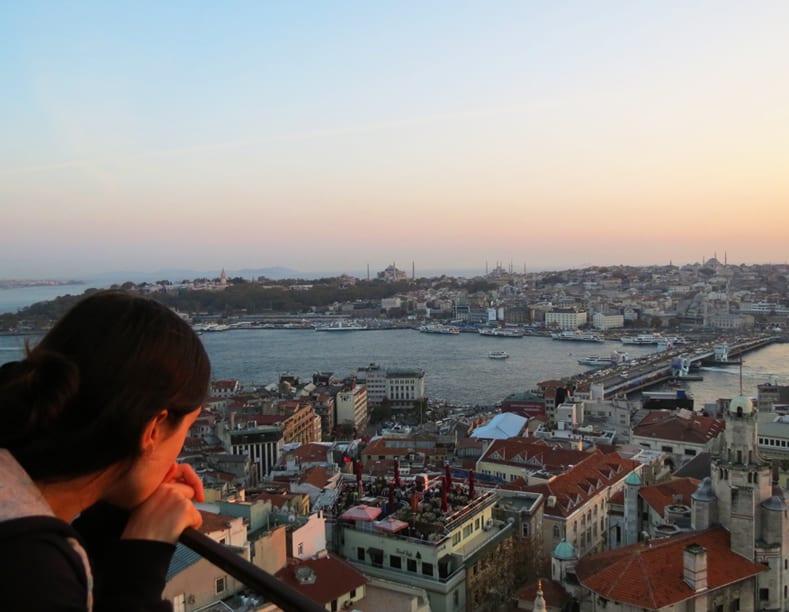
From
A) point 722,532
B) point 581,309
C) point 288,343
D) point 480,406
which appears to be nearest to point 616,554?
A: point 722,532

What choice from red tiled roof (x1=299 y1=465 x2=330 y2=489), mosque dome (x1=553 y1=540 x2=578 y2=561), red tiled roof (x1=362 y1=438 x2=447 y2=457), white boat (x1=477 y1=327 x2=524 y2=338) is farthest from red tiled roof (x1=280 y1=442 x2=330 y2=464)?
white boat (x1=477 y1=327 x2=524 y2=338)

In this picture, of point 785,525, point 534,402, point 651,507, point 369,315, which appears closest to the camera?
point 785,525

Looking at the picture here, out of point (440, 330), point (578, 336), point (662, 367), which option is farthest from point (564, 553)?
point (440, 330)

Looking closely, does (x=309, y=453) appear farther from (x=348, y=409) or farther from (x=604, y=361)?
(x=604, y=361)

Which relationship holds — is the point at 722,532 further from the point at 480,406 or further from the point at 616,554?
the point at 480,406

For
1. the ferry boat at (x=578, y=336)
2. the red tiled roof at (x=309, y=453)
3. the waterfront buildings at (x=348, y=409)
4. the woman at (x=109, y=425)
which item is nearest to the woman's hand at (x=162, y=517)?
the woman at (x=109, y=425)

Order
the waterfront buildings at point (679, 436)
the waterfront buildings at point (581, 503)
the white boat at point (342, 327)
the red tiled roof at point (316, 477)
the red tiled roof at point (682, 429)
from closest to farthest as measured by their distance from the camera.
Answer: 1. the waterfront buildings at point (581, 503)
2. the red tiled roof at point (316, 477)
3. the waterfront buildings at point (679, 436)
4. the red tiled roof at point (682, 429)
5. the white boat at point (342, 327)

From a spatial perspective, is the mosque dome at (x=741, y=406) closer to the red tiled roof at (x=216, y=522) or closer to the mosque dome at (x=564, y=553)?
the mosque dome at (x=564, y=553)
